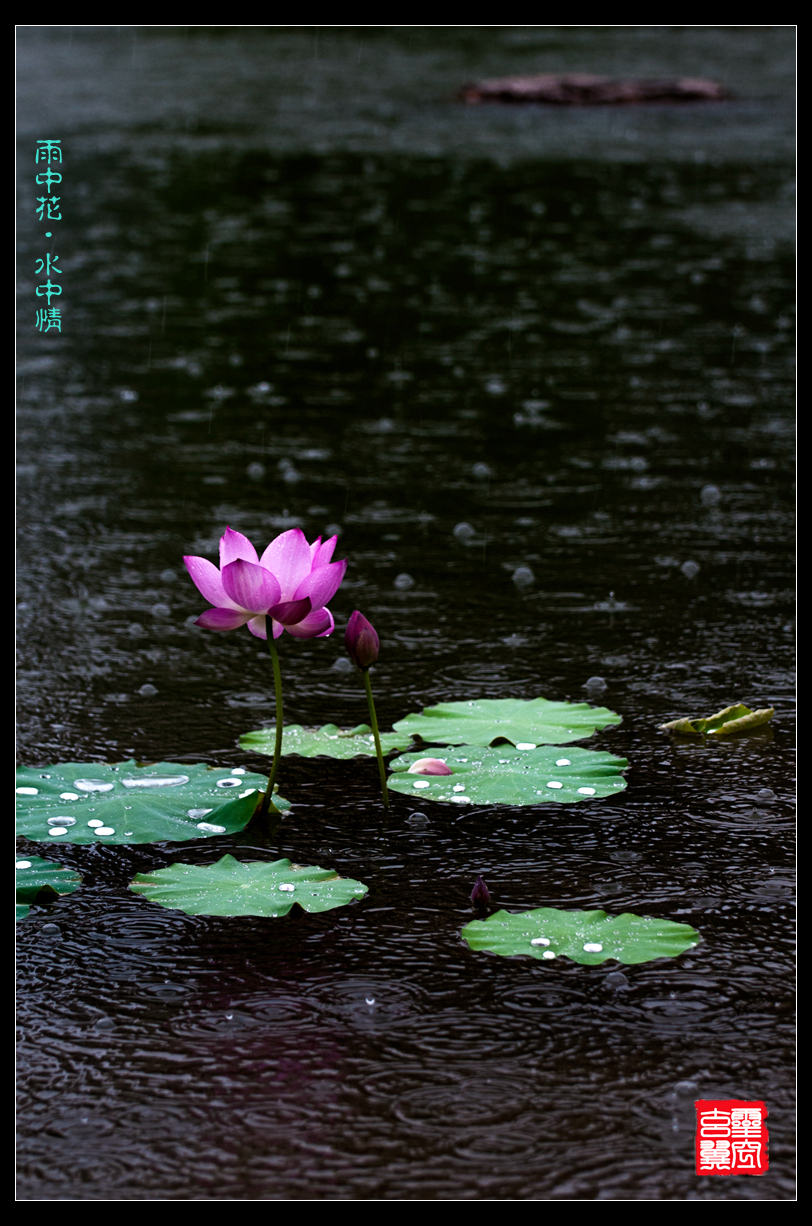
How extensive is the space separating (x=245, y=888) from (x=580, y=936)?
2.22 ft

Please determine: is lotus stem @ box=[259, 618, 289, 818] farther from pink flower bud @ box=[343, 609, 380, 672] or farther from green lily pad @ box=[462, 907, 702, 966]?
green lily pad @ box=[462, 907, 702, 966]

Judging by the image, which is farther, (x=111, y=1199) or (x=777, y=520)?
(x=777, y=520)

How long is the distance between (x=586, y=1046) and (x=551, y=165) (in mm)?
14307

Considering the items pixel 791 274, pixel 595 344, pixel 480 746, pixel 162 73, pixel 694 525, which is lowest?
pixel 480 746

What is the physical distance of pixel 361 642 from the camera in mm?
3180

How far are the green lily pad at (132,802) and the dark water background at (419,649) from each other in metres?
0.09

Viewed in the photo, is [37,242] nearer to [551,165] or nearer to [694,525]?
→ [551,165]

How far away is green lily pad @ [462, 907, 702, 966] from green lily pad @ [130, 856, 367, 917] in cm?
29

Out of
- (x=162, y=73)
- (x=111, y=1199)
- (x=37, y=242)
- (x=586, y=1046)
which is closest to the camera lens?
(x=111, y=1199)

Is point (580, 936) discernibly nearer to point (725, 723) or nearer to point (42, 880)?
point (42, 880)

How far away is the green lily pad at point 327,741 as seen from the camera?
359 cm

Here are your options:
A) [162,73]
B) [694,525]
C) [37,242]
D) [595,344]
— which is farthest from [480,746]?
[162,73]

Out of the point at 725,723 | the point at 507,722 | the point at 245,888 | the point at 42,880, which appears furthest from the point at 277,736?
the point at 725,723

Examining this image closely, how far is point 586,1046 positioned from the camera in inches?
94.1
